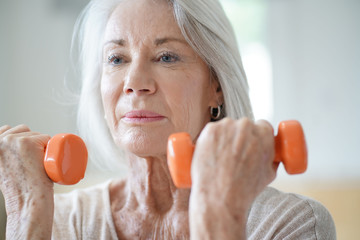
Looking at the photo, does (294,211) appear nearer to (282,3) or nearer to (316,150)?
(316,150)

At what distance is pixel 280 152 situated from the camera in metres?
0.91

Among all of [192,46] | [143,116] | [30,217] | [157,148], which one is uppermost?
[192,46]

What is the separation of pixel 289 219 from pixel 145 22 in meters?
0.78

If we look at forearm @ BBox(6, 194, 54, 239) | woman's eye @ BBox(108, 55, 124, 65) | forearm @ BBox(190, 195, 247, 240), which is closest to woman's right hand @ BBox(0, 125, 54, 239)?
forearm @ BBox(6, 194, 54, 239)

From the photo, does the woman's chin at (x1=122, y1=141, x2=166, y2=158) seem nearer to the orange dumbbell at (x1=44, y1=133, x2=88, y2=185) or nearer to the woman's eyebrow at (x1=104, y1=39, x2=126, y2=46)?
the orange dumbbell at (x1=44, y1=133, x2=88, y2=185)

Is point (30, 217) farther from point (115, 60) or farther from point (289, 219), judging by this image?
point (289, 219)

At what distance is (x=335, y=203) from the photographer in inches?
147

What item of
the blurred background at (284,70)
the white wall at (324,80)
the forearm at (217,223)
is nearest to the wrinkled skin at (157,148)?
the forearm at (217,223)

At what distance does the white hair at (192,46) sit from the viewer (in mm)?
1353

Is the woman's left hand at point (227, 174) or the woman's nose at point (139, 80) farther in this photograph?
the woman's nose at point (139, 80)

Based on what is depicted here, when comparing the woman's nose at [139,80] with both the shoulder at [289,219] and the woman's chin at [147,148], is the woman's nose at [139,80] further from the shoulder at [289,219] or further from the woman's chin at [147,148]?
the shoulder at [289,219]

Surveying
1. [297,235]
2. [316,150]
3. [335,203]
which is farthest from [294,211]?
[316,150]

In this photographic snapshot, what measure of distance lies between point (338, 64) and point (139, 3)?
11.2 feet

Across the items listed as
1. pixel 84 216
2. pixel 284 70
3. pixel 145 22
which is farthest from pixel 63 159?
pixel 284 70
